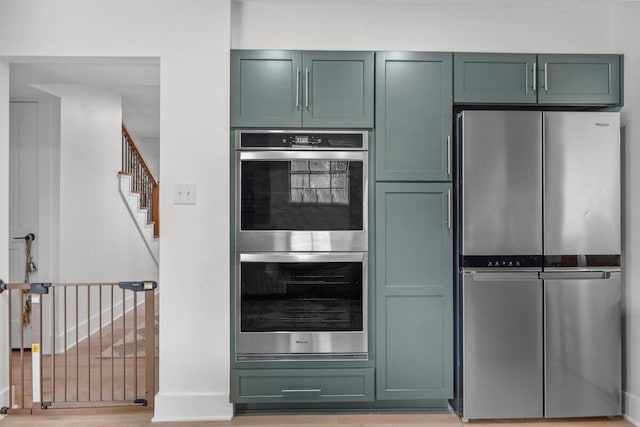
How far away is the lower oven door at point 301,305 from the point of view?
8.13 ft

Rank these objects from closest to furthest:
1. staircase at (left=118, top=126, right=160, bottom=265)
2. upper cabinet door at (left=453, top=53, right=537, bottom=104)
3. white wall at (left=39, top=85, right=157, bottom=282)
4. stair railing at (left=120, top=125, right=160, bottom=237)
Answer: upper cabinet door at (left=453, top=53, right=537, bottom=104), white wall at (left=39, top=85, right=157, bottom=282), staircase at (left=118, top=126, right=160, bottom=265), stair railing at (left=120, top=125, right=160, bottom=237)

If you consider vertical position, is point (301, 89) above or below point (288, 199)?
above

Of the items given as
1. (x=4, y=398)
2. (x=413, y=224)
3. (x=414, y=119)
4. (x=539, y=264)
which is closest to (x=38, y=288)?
(x=4, y=398)

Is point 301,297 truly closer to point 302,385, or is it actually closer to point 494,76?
point 302,385

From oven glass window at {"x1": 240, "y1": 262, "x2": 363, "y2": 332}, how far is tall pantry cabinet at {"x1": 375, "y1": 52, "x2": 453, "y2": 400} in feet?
0.55

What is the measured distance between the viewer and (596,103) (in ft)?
8.40

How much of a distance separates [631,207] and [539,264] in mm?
675

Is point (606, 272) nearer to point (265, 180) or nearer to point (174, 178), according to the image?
point (265, 180)

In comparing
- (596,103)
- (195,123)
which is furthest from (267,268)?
(596,103)

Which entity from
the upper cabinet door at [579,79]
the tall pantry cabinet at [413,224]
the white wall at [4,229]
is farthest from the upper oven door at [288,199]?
the white wall at [4,229]

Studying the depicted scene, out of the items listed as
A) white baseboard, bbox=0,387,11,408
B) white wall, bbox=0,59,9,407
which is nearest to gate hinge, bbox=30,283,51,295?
white wall, bbox=0,59,9,407

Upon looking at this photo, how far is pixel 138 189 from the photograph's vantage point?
20.0 ft

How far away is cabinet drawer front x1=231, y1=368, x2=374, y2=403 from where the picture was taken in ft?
8.16

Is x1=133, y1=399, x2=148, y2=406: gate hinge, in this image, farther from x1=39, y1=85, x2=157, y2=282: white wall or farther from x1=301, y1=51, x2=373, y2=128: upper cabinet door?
x1=301, y1=51, x2=373, y2=128: upper cabinet door
